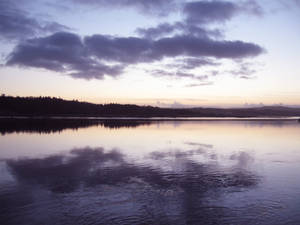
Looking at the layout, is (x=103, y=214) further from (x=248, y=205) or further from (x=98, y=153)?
(x=98, y=153)

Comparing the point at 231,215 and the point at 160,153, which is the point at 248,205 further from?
the point at 160,153

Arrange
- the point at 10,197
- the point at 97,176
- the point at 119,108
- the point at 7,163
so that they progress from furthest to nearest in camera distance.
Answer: the point at 119,108
the point at 7,163
the point at 97,176
the point at 10,197

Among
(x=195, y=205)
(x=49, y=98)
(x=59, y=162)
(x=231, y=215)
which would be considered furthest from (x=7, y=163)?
(x=49, y=98)

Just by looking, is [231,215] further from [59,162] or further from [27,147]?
[27,147]

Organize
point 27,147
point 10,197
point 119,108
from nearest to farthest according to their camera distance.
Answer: point 10,197, point 27,147, point 119,108

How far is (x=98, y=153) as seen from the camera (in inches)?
965

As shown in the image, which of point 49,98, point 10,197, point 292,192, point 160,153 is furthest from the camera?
point 49,98

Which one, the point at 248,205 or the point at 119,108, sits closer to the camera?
the point at 248,205

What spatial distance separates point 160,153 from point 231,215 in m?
14.3

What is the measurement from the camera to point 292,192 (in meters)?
13.1

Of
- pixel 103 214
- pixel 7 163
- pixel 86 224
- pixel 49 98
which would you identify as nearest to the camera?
pixel 86 224

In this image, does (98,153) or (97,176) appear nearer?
(97,176)

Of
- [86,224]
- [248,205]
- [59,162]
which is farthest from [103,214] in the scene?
[59,162]

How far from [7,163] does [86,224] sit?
488 inches
